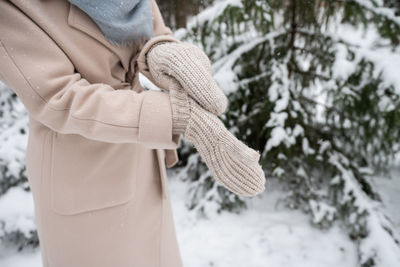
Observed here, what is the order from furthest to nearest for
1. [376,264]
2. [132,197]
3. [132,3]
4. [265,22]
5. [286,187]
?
[286,187]
[265,22]
[376,264]
[132,197]
[132,3]

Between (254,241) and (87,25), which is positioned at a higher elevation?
(87,25)

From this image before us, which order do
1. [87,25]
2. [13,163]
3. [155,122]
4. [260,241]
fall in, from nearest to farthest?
[155,122]
[87,25]
[13,163]
[260,241]

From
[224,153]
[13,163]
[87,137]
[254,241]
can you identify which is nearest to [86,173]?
[87,137]

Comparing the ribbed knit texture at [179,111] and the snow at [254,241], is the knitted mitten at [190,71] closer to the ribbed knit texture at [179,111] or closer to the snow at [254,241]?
the ribbed knit texture at [179,111]

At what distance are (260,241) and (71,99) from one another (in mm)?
1879

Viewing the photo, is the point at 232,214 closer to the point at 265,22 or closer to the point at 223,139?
the point at 265,22

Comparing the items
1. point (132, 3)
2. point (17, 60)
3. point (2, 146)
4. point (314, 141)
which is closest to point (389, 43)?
point (314, 141)

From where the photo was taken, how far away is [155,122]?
0.65 m

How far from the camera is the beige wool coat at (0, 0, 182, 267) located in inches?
26.0

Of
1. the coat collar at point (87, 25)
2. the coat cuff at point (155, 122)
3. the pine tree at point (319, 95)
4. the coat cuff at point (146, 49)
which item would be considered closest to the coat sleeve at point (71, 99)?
the coat cuff at point (155, 122)

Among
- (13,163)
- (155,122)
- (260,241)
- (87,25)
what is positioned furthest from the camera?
(260,241)

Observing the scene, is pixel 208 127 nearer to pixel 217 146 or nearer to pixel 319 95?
pixel 217 146

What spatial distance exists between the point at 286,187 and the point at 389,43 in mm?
1485

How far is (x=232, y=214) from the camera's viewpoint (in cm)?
235
